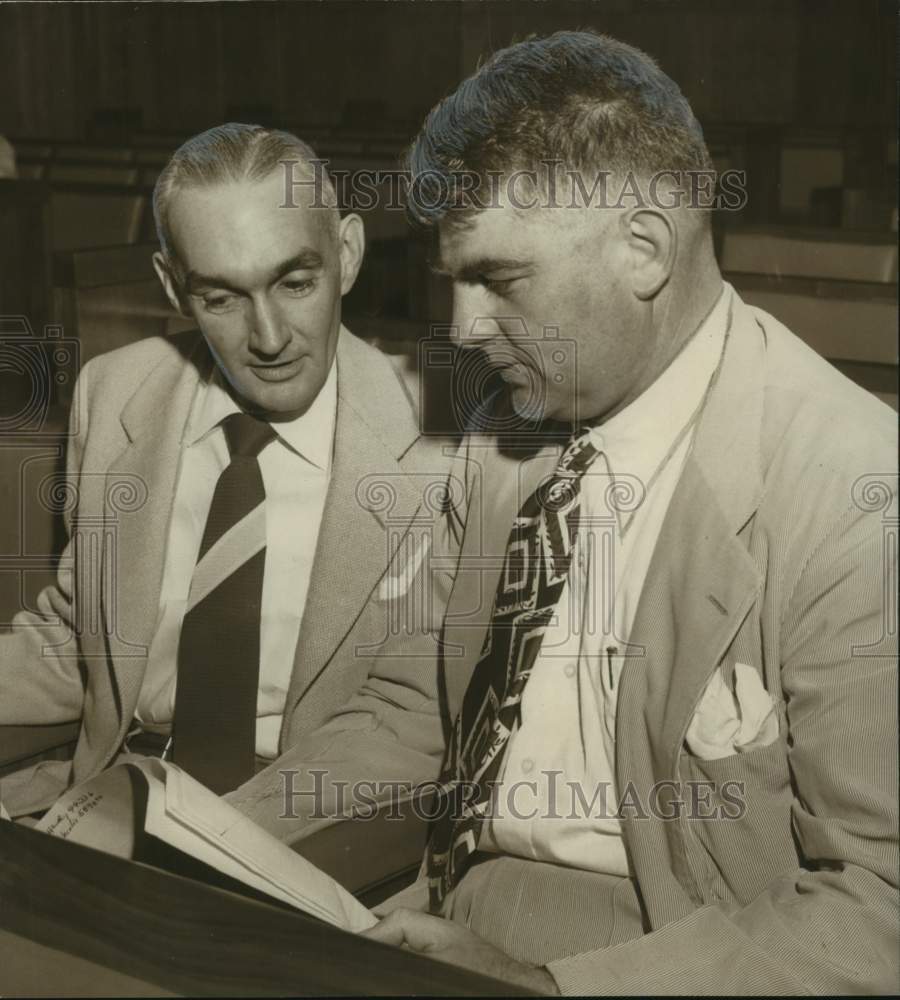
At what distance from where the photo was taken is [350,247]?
198 centimetres

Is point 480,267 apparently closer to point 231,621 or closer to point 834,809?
point 231,621

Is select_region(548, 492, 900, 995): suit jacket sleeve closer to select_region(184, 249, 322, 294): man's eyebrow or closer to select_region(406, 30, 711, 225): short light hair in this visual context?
select_region(406, 30, 711, 225): short light hair

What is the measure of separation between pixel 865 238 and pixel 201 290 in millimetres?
1011

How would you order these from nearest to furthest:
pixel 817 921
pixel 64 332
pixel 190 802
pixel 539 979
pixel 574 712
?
1. pixel 817 921
2. pixel 539 979
3. pixel 574 712
4. pixel 190 802
5. pixel 64 332

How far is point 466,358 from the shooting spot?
191cm

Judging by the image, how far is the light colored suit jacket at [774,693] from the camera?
159 centimetres

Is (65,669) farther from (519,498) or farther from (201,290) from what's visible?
(519,498)

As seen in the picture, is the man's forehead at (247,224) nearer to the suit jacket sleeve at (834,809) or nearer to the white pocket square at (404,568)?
the white pocket square at (404,568)

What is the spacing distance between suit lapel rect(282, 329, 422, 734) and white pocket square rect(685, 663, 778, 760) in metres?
0.56

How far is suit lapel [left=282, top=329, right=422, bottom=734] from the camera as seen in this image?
2014 mm

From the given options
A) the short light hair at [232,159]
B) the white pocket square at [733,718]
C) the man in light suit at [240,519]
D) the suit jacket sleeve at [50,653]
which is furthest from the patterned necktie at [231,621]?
the white pocket square at [733,718]

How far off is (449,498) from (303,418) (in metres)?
0.28

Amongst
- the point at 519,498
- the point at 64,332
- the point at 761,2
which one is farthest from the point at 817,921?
the point at 64,332

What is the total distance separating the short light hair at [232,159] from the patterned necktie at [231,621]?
36 cm
